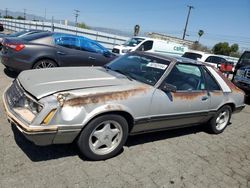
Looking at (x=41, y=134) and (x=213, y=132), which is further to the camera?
(x=213, y=132)

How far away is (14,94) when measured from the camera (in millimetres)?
3615

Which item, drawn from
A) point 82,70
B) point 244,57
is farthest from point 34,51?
point 244,57

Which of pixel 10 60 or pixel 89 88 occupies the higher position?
pixel 89 88

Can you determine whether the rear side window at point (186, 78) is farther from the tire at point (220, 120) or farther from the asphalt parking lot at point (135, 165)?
the asphalt parking lot at point (135, 165)

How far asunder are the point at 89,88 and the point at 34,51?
4113 millimetres

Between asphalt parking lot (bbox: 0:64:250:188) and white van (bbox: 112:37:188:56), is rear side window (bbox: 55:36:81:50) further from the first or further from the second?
white van (bbox: 112:37:188:56)

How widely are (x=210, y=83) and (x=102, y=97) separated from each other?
2562 mm

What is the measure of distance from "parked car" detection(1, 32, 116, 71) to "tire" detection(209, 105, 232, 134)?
13.8 feet

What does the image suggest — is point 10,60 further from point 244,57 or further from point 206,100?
point 244,57

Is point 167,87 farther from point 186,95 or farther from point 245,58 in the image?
point 245,58

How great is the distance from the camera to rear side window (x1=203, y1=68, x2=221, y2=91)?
194 inches

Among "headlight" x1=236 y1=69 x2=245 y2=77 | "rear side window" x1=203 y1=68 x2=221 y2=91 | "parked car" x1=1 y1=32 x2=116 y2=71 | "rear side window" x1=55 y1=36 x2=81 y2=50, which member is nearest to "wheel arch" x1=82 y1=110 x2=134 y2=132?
"rear side window" x1=203 y1=68 x2=221 y2=91

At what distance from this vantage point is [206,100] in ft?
15.6

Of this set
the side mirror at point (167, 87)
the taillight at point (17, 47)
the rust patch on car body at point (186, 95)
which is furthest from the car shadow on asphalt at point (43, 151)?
the taillight at point (17, 47)
